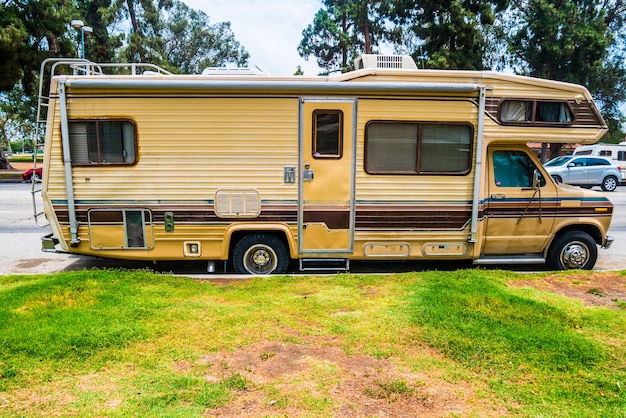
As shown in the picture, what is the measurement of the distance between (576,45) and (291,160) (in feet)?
94.7

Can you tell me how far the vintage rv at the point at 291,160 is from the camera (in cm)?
670

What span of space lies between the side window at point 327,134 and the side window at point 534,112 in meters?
2.39

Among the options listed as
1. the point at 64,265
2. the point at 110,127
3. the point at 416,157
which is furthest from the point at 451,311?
the point at 64,265

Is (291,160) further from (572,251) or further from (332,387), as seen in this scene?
(572,251)

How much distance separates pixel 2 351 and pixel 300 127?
14.3 ft

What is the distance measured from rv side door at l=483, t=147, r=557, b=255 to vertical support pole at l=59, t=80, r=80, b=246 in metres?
6.03

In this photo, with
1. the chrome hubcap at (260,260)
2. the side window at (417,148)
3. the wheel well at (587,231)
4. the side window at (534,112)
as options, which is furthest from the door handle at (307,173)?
the wheel well at (587,231)

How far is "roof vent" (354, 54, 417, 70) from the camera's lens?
712 cm

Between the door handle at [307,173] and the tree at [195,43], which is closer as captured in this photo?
the door handle at [307,173]

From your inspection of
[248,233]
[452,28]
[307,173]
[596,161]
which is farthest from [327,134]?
[452,28]

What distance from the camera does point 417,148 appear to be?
274 inches

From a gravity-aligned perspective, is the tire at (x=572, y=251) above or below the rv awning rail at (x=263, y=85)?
below

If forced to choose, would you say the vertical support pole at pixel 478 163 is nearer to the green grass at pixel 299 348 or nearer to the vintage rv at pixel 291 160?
the vintage rv at pixel 291 160

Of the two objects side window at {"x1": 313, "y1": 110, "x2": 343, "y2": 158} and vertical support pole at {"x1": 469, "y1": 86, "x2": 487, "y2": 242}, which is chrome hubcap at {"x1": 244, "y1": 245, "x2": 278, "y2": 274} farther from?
vertical support pole at {"x1": 469, "y1": 86, "x2": 487, "y2": 242}
